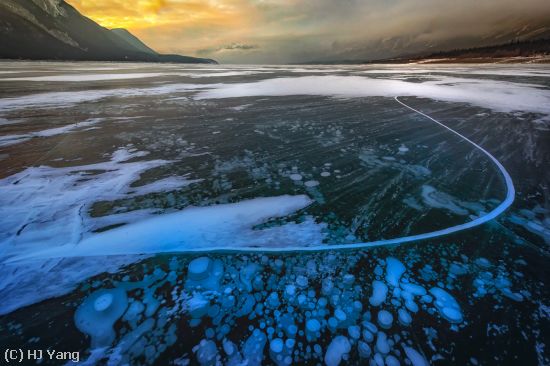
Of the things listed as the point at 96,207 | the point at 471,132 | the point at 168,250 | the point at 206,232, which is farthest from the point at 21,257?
the point at 471,132

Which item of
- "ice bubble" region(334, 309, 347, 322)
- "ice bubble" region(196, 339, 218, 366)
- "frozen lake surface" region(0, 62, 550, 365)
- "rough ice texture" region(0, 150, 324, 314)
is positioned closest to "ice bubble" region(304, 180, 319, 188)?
"frozen lake surface" region(0, 62, 550, 365)

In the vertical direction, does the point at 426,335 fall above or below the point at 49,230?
below

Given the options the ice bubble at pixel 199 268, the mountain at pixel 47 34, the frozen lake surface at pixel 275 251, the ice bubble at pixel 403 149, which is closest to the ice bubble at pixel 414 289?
the frozen lake surface at pixel 275 251

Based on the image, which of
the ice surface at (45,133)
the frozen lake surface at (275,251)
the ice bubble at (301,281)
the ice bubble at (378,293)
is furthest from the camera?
the ice surface at (45,133)

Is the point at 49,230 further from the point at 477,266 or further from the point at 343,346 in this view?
the point at 477,266

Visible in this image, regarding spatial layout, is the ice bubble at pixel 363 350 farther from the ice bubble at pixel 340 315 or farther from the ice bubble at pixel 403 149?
the ice bubble at pixel 403 149

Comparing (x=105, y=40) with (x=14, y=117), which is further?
(x=105, y=40)
